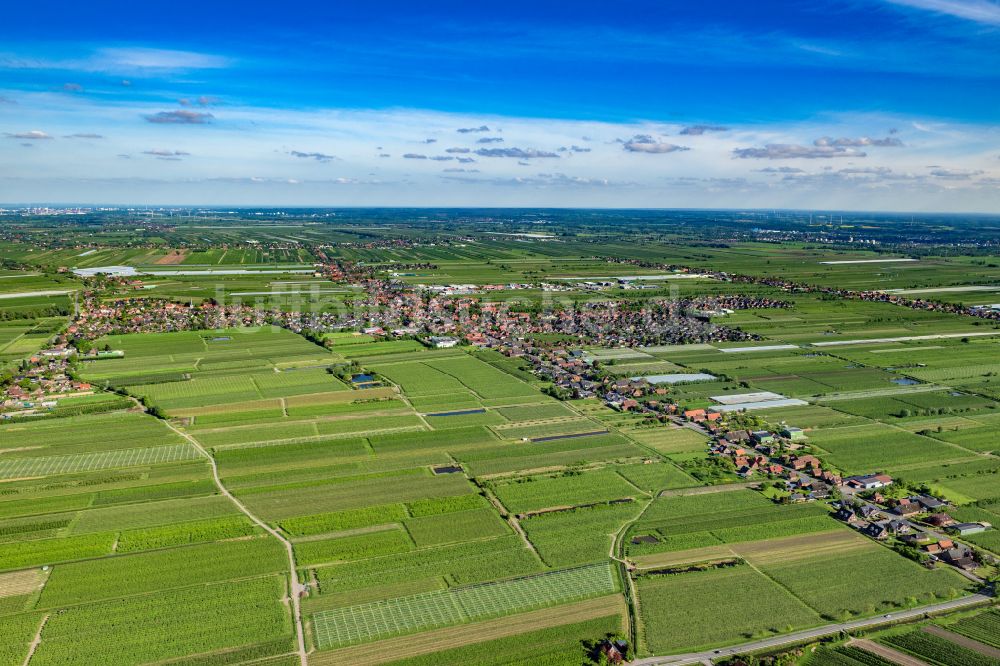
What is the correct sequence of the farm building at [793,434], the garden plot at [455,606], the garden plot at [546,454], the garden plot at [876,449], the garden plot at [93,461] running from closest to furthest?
the garden plot at [455,606], the garden plot at [93,461], the garden plot at [546,454], the garden plot at [876,449], the farm building at [793,434]

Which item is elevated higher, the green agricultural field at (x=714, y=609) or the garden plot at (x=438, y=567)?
the garden plot at (x=438, y=567)

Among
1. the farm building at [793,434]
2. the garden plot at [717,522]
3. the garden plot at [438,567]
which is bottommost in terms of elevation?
the garden plot at [438,567]

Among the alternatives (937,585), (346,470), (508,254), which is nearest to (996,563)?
(937,585)

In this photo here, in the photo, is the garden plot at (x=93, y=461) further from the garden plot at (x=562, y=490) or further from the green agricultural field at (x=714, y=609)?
the green agricultural field at (x=714, y=609)

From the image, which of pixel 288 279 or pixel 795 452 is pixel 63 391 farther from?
pixel 288 279

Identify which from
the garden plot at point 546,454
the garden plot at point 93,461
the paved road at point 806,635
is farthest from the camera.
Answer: the garden plot at point 546,454

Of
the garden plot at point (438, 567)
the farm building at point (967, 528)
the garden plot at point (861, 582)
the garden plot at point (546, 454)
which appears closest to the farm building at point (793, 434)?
the garden plot at point (546, 454)

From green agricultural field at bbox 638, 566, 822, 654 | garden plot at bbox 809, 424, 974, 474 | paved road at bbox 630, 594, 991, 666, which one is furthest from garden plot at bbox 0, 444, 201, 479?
garden plot at bbox 809, 424, 974, 474

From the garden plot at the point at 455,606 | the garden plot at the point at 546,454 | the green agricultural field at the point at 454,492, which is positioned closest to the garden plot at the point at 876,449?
the green agricultural field at the point at 454,492

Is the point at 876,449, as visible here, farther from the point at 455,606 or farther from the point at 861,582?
the point at 455,606

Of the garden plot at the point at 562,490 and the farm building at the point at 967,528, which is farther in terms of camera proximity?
the garden plot at the point at 562,490
